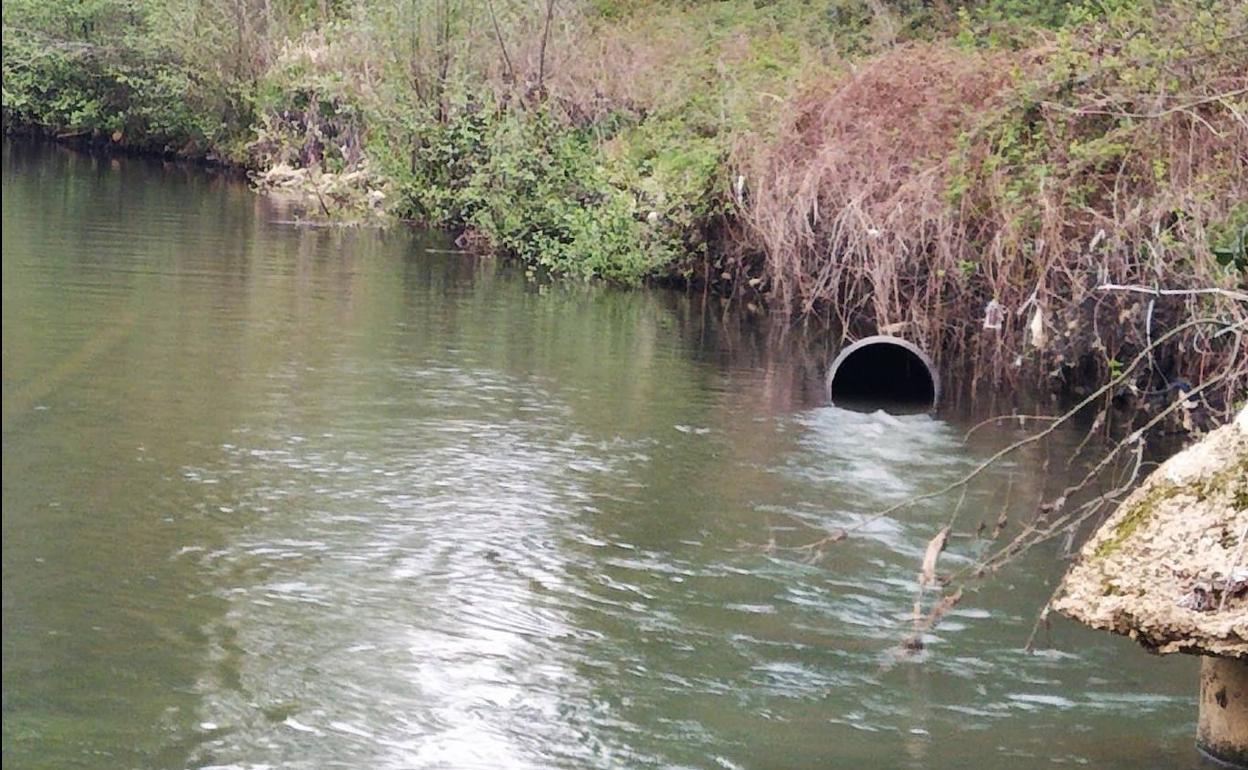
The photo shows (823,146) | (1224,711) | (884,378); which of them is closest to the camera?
(1224,711)

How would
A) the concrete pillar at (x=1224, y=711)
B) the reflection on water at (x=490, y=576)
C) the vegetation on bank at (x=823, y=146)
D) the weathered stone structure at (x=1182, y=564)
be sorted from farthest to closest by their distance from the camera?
the vegetation on bank at (x=823, y=146), the reflection on water at (x=490, y=576), the concrete pillar at (x=1224, y=711), the weathered stone structure at (x=1182, y=564)

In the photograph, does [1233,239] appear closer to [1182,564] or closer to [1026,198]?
[1026,198]

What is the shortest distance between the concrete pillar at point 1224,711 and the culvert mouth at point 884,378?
988 centimetres

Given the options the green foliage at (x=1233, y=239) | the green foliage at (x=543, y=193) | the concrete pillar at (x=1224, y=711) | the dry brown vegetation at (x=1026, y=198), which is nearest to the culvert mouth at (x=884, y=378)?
the dry brown vegetation at (x=1026, y=198)

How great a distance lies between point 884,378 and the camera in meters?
19.5

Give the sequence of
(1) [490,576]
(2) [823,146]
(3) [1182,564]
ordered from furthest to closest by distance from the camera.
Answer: (2) [823,146]
(1) [490,576]
(3) [1182,564]

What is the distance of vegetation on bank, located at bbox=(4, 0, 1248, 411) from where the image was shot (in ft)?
52.1

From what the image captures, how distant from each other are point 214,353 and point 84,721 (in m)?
10.3

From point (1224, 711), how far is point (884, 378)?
12.7 m

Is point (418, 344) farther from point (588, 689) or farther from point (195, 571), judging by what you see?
point (588, 689)

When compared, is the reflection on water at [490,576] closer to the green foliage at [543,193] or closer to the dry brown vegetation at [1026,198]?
the dry brown vegetation at [1026,198]

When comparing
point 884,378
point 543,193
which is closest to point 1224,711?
point 884,378

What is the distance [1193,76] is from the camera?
1600 cm

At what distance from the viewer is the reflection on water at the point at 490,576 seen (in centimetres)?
734
